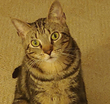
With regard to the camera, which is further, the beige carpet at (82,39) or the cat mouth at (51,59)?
the beige carpet at (82,39)

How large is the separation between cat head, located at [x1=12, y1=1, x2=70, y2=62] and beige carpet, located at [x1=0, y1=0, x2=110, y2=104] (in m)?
0.48

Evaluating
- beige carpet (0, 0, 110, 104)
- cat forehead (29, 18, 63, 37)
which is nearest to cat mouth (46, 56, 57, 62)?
cat forehead (29, 18, 63, 37)

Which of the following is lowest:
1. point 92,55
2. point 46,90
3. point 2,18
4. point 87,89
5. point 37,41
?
point 87,89

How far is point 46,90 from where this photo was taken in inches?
35.9

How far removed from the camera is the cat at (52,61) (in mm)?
852

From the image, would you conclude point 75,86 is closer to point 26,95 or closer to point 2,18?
point 26,95

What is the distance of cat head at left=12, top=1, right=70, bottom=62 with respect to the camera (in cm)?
84

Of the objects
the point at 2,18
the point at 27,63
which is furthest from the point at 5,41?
the point at 27,63

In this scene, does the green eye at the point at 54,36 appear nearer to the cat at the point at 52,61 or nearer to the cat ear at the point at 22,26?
the cat at the point at 52,61

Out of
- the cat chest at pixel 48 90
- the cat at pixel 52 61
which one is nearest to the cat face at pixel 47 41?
the cat at pixel 52 61

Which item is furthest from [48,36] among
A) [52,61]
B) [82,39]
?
[82,39]

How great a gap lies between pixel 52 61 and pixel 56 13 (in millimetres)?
252

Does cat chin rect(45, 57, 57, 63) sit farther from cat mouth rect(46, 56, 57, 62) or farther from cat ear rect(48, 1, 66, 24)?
cat ear rect(48, 1, 66, 24)

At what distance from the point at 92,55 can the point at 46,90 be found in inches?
23.5
